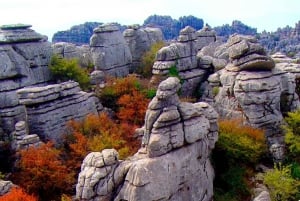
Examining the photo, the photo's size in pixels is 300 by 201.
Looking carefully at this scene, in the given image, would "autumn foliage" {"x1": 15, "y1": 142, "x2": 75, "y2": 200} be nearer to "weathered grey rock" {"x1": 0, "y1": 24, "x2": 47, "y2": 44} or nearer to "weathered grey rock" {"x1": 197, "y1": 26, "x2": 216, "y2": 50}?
"weathered grey rock" {"x1": 0, "y1": 24, "x2": 47, "y2": 44}

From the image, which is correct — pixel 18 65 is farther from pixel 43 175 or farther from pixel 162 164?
pixel 162 164

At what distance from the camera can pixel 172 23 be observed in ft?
448

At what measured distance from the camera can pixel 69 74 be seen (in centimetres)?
3872

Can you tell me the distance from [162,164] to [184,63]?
18.0 m

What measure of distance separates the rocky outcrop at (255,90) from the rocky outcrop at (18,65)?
14.6m

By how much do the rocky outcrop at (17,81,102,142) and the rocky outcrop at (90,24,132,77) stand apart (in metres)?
9.00

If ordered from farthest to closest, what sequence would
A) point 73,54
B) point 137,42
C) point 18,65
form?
point 137,42
point 73,54
point 18,65

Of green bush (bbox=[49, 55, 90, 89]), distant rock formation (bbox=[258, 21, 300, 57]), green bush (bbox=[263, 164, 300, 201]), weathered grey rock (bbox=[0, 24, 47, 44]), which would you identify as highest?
weathered grey rock (bbox=[0, 24, 47, 44])

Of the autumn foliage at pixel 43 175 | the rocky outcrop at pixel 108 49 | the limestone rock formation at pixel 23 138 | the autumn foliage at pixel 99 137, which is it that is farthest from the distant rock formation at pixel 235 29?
the autumn foliage at pixel 43 175

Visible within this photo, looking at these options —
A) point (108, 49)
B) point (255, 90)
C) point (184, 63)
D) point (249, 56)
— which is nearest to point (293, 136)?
point (255, 90)

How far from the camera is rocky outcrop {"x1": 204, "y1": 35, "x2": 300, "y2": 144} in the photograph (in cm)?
3256

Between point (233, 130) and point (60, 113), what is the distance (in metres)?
12.1

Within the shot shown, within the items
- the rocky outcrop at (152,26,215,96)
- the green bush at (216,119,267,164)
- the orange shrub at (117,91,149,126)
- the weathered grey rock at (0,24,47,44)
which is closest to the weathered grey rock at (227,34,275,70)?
the green bush at (216,119,267,164)

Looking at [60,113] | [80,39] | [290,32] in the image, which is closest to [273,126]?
[60,113]
